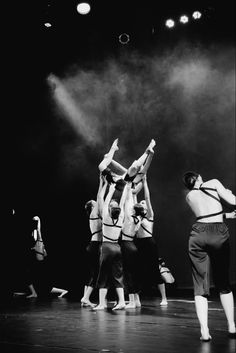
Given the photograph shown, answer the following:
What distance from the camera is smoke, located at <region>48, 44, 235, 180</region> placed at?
11383 millimetres

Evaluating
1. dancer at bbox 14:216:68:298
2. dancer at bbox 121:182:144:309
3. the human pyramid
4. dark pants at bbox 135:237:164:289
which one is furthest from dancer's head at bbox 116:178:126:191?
dancer at bbox 14:216:68:298

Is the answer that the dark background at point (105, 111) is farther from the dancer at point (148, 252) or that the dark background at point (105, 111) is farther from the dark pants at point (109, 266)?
the dark pants at point (109, 266)

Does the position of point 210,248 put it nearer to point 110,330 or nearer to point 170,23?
point 110,330

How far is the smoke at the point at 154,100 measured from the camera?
1138 cm

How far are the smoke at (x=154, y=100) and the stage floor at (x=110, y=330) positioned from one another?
5112mm

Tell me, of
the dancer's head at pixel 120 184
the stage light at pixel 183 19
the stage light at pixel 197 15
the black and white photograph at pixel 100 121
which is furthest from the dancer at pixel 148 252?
the stage light at pixel 183 19

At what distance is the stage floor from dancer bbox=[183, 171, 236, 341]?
1.12 ft

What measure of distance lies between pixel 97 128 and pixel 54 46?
7.90 feet

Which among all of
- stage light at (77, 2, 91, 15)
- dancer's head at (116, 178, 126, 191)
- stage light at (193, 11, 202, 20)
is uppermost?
stage light at (193, 11, 202, 20)

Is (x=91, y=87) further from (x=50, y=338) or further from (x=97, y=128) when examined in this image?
(x=50, y=338)

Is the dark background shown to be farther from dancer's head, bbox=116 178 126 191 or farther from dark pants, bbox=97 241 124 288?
dancer's head, bbox=116 178 126 191

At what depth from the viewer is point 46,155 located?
1219 centimetres

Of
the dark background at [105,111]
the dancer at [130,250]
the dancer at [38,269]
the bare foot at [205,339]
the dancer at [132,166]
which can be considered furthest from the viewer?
the dark background at [105,111]

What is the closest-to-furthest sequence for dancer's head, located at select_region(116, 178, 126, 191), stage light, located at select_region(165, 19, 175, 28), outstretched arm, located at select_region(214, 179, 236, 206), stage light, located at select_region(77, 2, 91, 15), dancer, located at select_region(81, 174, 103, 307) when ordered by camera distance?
outstretched arm, located at select_region(214, 179, 236, 206) < dancer's head, located at select_region(116, 178, 126, 191) < dancer, located at select_region(81, 174, 103, 307) < stage light, located at select_region(77, 2, 91, 15) < stage light, located at select_region(165, 19, 175, 28)
